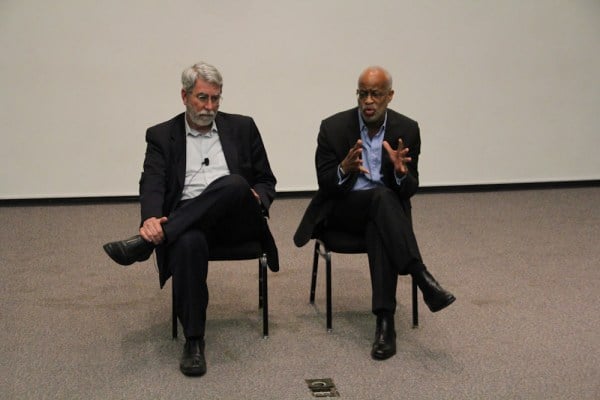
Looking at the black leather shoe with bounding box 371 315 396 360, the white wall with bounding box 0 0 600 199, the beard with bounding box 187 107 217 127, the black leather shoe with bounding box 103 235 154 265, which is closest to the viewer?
the black leather shoe with bounding box 103 235 154 265

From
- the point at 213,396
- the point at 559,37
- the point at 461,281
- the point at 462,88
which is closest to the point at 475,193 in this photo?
the point at 462,88

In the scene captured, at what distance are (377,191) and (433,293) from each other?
1.60ft

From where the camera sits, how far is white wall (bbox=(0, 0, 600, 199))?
6004 millimetres

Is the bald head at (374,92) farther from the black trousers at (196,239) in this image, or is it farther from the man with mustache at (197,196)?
the black trousers at (196,239)

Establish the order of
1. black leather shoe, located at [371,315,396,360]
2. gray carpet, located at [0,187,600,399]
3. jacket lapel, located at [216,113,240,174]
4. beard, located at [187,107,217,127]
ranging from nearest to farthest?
gray carpet, located at [0,187,600,399] < black leather shoe, located at [371,315,396,360] < beard, located at [187,107,217,127] < jacket lapel, located at [216,113,240,174]

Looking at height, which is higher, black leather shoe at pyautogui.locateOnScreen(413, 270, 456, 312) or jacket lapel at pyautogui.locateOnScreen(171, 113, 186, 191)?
jacket lapel at pyautogui.locateOnScreen(171, 113, 186, 191)

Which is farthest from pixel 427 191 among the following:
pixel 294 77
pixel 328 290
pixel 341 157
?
pixel 328 290

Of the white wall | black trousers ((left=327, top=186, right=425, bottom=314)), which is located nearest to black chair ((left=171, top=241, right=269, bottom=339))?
black trousers ((left=327, top=186, right=425, bottom=314))

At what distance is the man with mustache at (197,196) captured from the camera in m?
3.17

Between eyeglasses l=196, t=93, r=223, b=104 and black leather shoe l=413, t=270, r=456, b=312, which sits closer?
black leather shoe l=413, t=270, r=456, b=312

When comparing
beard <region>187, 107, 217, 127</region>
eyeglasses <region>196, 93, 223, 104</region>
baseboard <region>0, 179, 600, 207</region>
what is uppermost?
eyeglasses <region>196, 93, 223, 104</region>

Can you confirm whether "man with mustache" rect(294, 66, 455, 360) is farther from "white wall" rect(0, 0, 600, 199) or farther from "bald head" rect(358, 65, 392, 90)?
"white wall" rect(0, 0, 600, 199)

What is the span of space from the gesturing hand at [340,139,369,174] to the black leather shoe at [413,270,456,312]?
0.49 meters

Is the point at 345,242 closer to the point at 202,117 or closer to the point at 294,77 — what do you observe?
the point at 202,117
